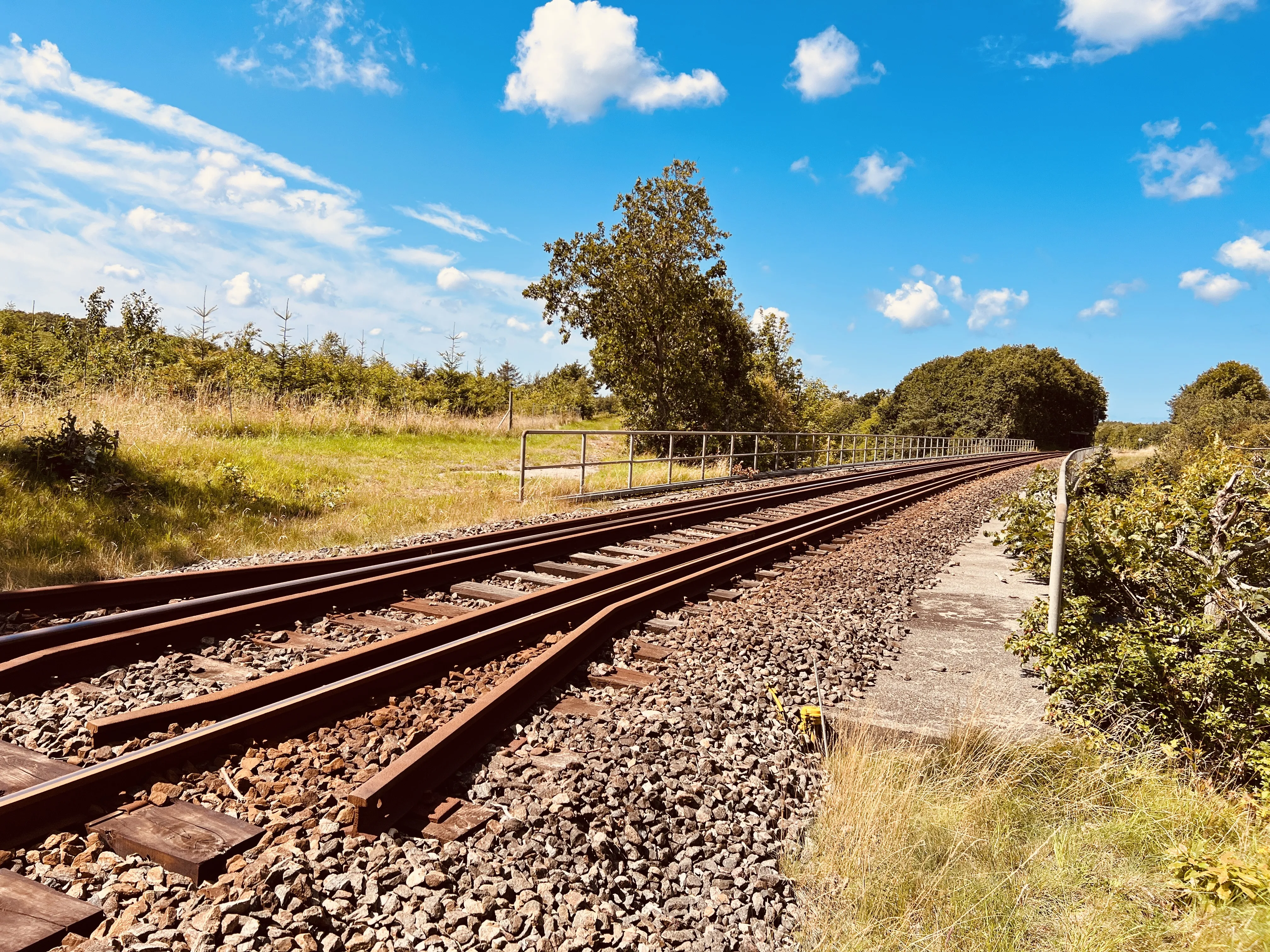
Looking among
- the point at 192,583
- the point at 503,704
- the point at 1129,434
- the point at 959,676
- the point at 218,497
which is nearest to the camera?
the point at 503,704

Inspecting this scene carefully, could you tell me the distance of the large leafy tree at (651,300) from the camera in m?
25.1

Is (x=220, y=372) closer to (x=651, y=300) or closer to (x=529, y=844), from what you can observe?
(x=651, y=300)

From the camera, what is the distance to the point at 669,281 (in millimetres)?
25375

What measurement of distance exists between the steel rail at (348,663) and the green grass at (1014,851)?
8.14 feet

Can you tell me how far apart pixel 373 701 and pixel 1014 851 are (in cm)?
317

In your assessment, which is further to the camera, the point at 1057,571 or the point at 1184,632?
the point at 1057,571

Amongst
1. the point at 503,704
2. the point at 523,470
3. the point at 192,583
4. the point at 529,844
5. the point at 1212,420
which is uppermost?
the point at 1212,420

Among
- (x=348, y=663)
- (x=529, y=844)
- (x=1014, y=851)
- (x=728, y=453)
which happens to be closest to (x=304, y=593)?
(x=348, y=663)

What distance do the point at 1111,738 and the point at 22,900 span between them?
509 cm

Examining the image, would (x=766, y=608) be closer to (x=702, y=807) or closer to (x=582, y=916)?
(x=702, y=807)

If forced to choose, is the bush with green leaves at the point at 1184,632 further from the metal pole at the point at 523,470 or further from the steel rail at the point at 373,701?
the metal pole at the point at 523,470

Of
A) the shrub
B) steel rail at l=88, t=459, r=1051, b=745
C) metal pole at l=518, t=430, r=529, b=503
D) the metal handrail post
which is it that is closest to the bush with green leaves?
the metal handrail post

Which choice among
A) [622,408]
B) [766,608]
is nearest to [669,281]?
Answer: [622,408]

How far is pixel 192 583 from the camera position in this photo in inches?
225
